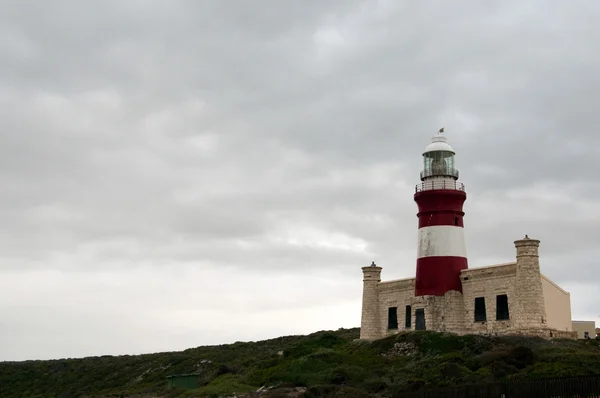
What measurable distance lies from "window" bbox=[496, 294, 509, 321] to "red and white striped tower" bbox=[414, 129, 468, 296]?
2.44m

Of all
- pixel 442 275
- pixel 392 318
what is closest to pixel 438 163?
pixel 442 275

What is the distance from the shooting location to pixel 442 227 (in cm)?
3812

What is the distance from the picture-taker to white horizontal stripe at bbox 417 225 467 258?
1501 inches

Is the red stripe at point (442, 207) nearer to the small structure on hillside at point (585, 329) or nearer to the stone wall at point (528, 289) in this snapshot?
the stone wall at point (528, 289)

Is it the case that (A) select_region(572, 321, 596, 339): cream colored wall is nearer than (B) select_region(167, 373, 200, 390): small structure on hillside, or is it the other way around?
(B) select_region(167, 373, 200, 390): small structure on hillside

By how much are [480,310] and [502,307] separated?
1493 millimetres

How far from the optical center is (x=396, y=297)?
40938mm

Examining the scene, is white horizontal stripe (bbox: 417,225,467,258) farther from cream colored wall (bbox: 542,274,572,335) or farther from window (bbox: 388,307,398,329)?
cream colored wall (bbox: 542,274,572,335)

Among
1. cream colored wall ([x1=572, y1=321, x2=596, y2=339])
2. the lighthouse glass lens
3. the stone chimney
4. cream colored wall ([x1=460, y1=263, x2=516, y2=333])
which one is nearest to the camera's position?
the stone chimney

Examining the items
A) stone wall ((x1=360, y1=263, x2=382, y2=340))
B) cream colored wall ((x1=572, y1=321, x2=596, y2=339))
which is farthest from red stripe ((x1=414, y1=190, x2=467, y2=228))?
cream colored wall ((x1=572, y1=321, x2=596, y2=339))

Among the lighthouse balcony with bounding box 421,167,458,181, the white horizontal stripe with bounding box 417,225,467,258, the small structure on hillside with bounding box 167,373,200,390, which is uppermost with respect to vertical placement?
the lighthouse balcony with bounding box 421,167,458,181

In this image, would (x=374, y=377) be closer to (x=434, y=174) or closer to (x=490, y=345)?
(x=490, y=345)

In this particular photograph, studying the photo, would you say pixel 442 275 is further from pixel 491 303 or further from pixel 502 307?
pixel 502 307

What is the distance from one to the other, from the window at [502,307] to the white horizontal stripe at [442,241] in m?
3.47
